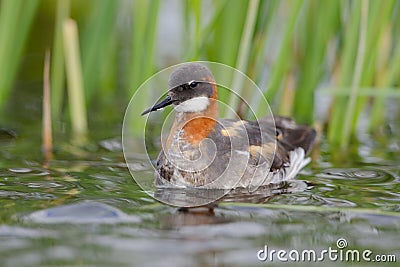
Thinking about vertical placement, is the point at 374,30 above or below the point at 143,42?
above

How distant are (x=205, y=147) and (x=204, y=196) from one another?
0.38m

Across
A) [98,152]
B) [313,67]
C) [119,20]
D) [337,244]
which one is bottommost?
[337,244]

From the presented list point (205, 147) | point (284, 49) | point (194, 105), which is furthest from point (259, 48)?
point (205, 147)

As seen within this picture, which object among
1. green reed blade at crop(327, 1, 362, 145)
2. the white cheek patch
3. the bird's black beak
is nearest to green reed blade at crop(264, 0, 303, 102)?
green reed blade at crop(327, 1, 362, 145)

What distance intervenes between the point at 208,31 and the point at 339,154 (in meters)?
1.49

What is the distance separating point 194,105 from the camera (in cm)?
522

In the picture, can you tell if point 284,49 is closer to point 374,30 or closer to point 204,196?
point 374,30

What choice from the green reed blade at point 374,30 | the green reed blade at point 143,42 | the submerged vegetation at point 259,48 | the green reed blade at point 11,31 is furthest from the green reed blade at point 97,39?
the green reed blade at point 374,30

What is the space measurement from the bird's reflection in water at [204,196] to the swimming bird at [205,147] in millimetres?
74

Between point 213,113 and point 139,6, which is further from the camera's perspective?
point 139,6

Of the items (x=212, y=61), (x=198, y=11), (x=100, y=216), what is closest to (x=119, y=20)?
(x=212, y=61)

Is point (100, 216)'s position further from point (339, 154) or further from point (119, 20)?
point (119, 20)

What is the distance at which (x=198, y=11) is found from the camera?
5664 millimetres

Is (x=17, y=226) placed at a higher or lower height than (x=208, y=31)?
lower
